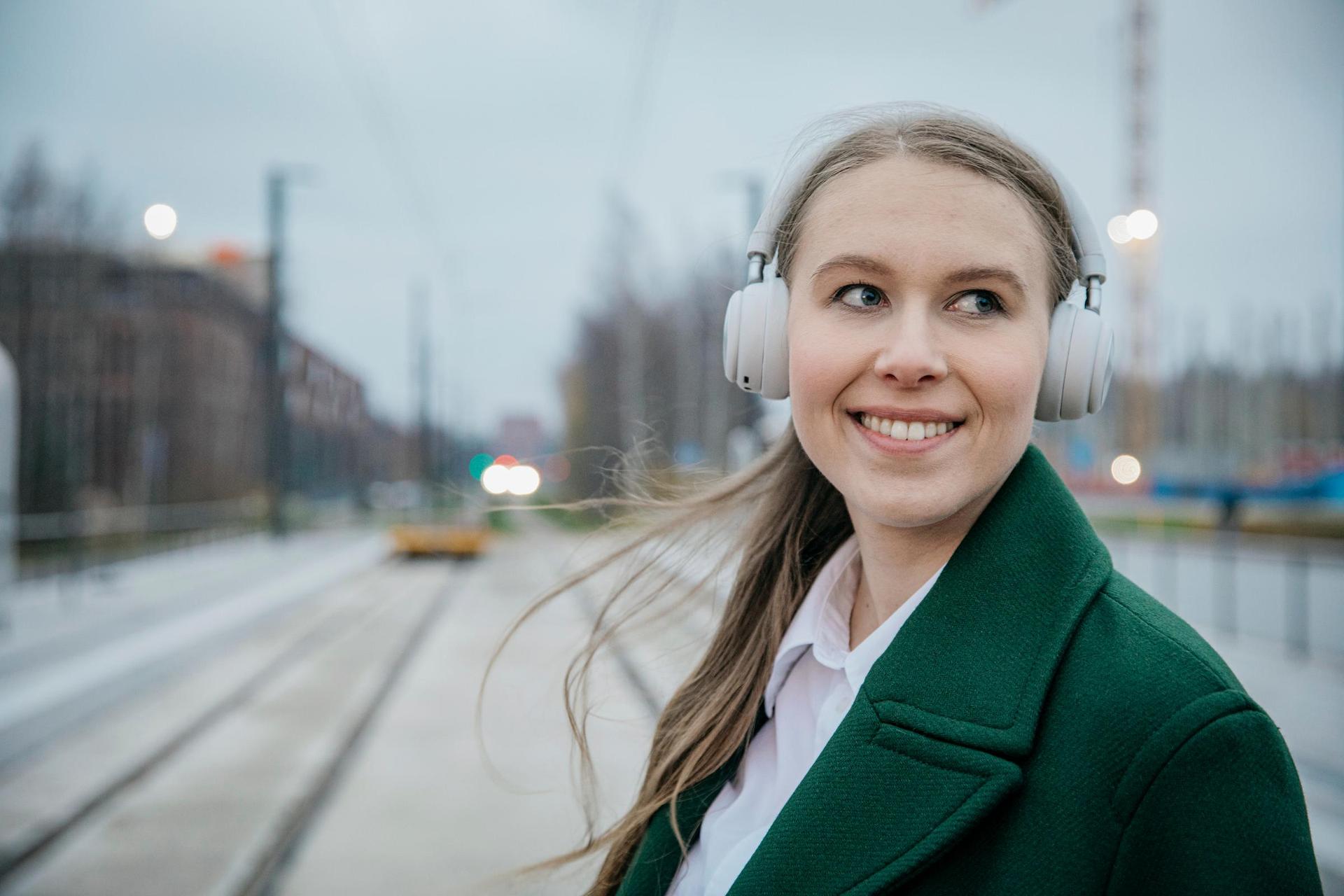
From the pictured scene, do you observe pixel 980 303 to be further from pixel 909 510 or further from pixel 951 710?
pixel 951 710

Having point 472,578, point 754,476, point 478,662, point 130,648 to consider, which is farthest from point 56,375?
point 754,476

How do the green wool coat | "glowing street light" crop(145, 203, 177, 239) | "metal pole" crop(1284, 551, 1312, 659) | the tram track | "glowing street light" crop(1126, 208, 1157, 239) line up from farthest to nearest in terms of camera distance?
"metal pole" crop(1284, 551, 1312, 659), "glowing street light" crop(145, 203, 177, 239), the tram track, "glowing street light" crop(1126, 208, 1157, 239), the green wool coat

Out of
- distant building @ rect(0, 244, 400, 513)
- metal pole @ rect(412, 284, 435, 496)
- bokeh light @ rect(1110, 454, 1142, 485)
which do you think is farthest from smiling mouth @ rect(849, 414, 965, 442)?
distant building @ rect(0, 244, 400, 513)

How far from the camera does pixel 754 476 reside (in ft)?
6.04

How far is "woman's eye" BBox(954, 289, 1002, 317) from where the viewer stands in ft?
4.02

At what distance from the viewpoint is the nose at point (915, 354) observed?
3.95 ft

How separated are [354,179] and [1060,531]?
16775mm

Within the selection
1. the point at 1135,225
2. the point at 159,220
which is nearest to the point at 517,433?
the point at 159,220

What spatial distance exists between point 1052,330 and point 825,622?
594 mm

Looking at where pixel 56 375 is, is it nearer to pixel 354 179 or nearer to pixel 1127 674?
pixel 354 179

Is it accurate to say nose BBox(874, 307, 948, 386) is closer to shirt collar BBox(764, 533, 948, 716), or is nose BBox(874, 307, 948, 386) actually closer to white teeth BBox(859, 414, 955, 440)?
white teeth BBox(859, 414, 955, 440)

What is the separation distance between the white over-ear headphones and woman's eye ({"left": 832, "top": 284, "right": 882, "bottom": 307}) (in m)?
0.21

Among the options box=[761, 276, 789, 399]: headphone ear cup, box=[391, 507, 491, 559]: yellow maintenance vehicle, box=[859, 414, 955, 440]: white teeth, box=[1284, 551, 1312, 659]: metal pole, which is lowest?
box=[391, 507, 491, 559]: yellow maintenance vehicle

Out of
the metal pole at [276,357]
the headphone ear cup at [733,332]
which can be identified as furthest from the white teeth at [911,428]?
the metal pole at [276,357]
